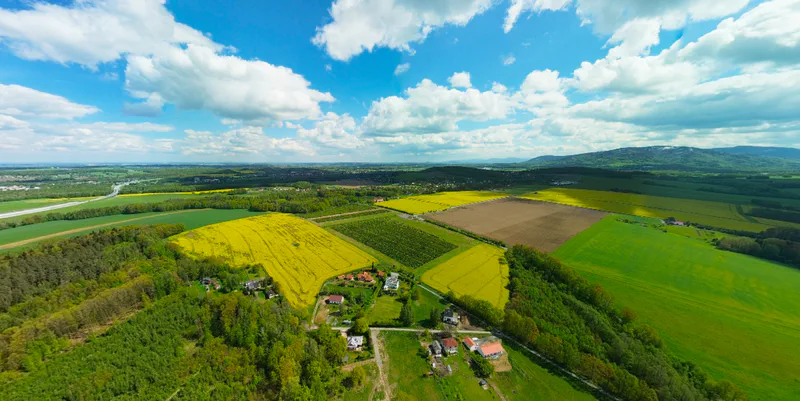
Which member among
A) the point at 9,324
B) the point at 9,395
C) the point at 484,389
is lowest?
the point at 484,389

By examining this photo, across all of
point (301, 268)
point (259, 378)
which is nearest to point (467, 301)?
point (259, 378)

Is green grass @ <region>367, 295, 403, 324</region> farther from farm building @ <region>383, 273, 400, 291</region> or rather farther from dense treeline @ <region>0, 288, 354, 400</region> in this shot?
dense treeline @ <region>0, 288, 354, 400</region>

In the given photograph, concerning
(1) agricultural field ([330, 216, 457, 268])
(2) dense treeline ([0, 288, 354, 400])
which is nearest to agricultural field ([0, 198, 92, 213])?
(2) dense treeline ([0, 288, 354, 400])

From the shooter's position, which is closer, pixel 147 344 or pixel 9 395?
pixel 9 395

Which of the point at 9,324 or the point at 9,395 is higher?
the point at 9,324

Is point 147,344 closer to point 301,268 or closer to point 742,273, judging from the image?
point 301,268

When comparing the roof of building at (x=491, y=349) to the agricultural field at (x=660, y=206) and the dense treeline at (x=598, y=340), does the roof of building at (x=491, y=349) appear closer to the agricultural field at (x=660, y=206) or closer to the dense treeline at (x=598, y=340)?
the dense treeline at (x=598, y=340)

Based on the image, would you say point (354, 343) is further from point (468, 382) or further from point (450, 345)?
point (468, 382)
